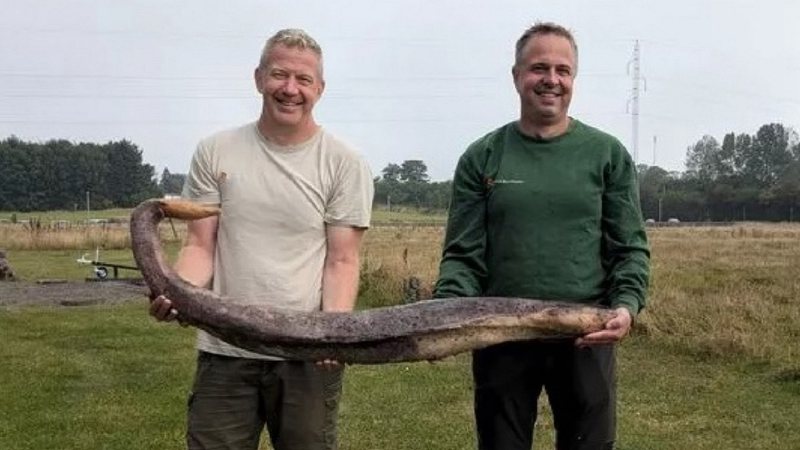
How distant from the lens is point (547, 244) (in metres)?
4.09

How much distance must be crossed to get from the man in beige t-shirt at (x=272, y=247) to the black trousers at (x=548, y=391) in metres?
0.69

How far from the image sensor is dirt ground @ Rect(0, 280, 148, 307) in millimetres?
20109

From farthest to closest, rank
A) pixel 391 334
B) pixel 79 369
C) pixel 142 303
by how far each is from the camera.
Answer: pixel 142 303 → pixel 79 369 → pixel 391 334

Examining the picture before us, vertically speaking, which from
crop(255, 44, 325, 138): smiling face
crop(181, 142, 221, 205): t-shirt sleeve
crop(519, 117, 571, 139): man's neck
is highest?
crop(255, 44, 325, 138): smiling face

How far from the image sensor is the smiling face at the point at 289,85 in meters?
3.89

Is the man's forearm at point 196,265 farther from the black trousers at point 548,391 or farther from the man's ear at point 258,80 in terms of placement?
the black trousers at point 548,391

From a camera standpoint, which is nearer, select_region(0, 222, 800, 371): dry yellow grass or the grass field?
the grass field

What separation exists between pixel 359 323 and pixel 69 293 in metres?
19.9

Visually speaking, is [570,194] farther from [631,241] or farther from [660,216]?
[660,216]

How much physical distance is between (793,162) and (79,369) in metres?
152

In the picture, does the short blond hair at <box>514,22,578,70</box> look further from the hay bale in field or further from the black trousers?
the hay bale in field

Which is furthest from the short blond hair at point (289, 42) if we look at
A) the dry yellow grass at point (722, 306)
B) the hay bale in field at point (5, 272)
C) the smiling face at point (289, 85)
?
the hay bale in field at point (5, 272)

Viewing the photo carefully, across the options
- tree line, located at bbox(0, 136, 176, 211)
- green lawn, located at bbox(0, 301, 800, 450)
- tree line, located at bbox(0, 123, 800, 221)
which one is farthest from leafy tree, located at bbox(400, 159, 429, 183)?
green lawn, located at bbox(0, 301, 800, 450)

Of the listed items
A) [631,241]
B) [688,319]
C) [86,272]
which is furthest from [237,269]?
[86,272]
